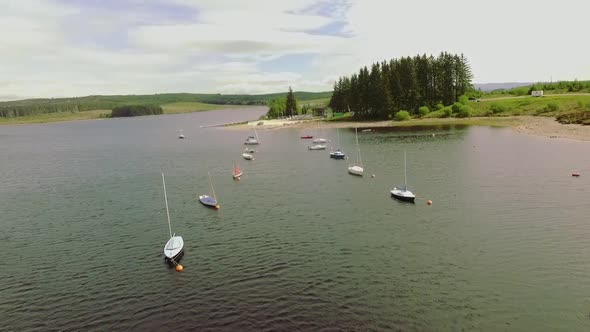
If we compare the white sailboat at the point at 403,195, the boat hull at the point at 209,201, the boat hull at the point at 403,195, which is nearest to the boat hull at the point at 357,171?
the white sailboat at the point at 403,195

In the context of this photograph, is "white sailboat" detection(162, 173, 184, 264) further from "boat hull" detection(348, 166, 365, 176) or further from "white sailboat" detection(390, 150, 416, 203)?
"boat hull" detection(348, 166, 365, 176)

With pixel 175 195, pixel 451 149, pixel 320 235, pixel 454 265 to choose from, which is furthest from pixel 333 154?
pixel 454 265

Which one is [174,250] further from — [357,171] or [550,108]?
[550,108]

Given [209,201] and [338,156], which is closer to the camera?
[209,201]

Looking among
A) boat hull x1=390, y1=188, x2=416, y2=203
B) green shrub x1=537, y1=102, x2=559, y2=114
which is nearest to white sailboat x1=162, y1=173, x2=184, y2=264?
boat hull x1=390, y1=188, x2=416, y2=203

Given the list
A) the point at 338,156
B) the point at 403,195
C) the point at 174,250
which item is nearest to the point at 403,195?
the point at 403,195

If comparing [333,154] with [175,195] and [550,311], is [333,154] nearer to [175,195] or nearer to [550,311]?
[175,195]
